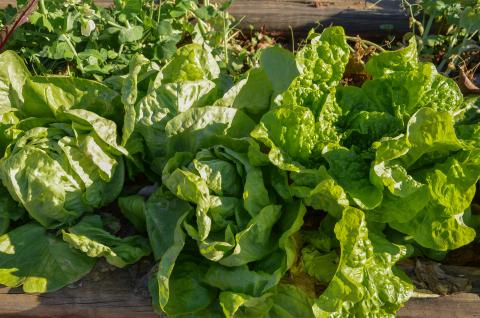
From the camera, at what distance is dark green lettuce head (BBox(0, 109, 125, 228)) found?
177 centimetres

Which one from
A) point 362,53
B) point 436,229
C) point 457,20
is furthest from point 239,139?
point 457,20

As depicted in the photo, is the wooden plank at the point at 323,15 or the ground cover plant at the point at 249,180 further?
the wooden plank at the point at 323,15

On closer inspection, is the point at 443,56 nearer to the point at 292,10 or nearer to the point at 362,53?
the point at 362,53

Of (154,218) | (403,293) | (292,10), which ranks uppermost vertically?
(292,10)

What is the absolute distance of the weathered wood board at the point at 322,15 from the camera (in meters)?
2.87

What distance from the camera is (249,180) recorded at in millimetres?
1690

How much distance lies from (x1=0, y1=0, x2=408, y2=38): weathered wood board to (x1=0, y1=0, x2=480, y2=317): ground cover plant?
0.97 meters

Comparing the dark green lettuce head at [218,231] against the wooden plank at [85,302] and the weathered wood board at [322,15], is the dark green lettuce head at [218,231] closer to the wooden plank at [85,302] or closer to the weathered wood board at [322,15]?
the wooden plank at [85,302]

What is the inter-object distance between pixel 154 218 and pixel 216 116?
0.39 m

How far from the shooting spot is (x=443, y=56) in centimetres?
261

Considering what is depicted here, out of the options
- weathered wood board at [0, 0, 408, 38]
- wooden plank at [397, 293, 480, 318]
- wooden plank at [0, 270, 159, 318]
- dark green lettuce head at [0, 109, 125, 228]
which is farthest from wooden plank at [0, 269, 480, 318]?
weathered wood board at [0, 0, 408, 38]

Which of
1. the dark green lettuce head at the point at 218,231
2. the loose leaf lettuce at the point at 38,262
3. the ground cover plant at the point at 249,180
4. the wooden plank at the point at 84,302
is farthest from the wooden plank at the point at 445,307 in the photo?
the loose leaf lettuce at the point at 38,262

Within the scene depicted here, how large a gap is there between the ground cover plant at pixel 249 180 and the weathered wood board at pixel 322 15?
0.97m

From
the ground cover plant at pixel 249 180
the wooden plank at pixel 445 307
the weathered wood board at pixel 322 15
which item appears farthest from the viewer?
the weathered wood board at pixel 322 15
